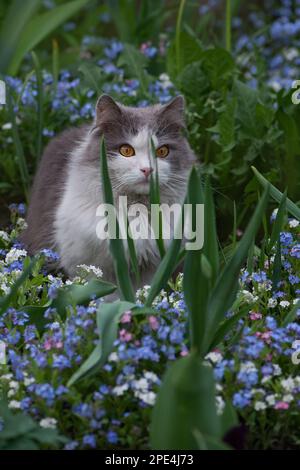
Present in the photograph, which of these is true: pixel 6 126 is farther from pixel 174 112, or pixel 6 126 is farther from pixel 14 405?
pixel 14 405

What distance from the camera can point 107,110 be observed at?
3311 mm

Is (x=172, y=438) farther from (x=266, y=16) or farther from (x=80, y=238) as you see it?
(x=266, y=16)

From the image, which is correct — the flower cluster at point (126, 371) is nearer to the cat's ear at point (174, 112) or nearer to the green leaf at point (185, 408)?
the green leaf at point (185, 408)

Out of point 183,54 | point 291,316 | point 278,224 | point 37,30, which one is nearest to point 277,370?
point 291,316

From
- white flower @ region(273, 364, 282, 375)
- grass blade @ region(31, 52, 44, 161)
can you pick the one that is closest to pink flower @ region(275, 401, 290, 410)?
white flower @ region(273, 364, 282, 375)

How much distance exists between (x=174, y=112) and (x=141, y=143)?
0.26 meters

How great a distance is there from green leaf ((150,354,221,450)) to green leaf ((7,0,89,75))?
298 centimetres

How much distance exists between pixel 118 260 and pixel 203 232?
273 millimetres

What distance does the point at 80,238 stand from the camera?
3373 mm

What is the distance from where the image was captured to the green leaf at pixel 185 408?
1987 millimetres

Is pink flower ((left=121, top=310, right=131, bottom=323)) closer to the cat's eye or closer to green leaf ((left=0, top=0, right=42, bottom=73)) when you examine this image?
the cat's eye

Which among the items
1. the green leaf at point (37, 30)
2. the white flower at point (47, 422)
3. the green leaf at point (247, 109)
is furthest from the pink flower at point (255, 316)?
the green leaf at point (37, 30)

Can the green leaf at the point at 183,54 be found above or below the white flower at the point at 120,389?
above

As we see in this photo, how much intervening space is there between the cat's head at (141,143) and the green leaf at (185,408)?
1214 mm
